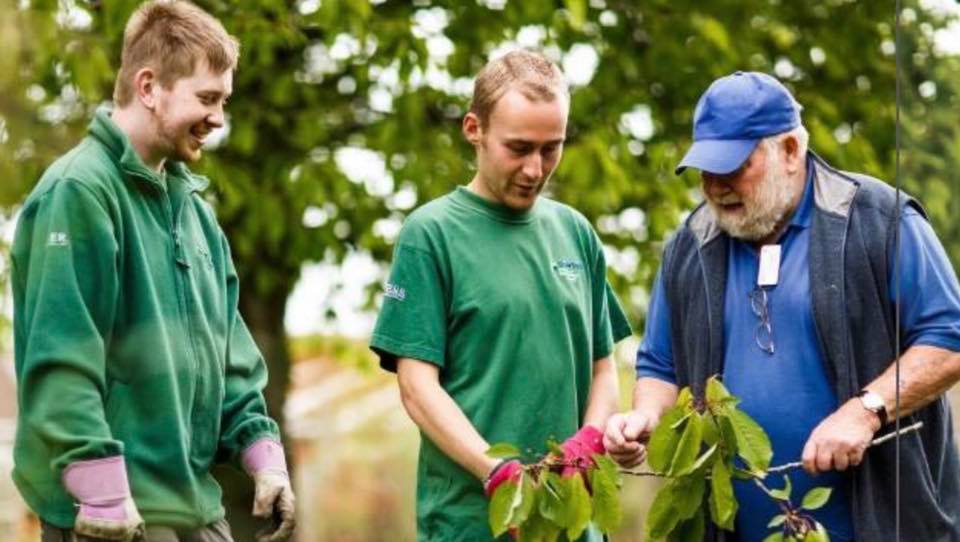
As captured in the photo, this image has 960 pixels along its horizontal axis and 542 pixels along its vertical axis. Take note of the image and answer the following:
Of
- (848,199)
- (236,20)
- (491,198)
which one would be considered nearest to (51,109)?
(236,20)

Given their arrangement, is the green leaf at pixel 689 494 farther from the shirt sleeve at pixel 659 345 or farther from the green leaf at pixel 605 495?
the shirt sleeve at pixel 659 345

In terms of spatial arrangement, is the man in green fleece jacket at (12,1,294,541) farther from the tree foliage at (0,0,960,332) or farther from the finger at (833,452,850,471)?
the tree foliage at (0,0,960,332)

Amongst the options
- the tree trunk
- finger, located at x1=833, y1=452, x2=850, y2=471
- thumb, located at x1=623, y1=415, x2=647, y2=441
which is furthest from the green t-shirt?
the tree trunk

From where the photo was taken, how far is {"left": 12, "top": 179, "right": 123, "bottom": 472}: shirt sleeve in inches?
192

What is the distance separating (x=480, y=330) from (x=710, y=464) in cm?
68

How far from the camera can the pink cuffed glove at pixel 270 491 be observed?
5305 mm

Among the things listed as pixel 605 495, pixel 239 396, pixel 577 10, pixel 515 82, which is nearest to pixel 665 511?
pixel 605 495

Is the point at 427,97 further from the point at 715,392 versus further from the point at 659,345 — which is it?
the point at 715,392

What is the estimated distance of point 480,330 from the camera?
556cm

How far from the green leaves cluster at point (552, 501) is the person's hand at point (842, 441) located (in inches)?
16.9

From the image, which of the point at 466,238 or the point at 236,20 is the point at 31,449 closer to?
the point at 466,238

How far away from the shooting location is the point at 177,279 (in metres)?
5.18

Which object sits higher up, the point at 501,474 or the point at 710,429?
the point at 710,429

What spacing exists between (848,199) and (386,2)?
5.53 meters
